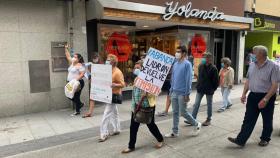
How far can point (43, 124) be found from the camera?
661 centimetres

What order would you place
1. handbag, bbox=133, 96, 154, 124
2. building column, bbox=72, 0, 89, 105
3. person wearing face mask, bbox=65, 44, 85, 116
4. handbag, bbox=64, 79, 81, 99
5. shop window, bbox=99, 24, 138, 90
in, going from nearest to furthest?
handbag, bbox=133, 96, 154, 124 < handbag, bbox=64, 79, 81, 99 < person wearing face mask, bbox=65, 44, 85, 116 < building column, bbox=72, 0, 89, 105 < shop window, bbox=99, 24, 138, 90

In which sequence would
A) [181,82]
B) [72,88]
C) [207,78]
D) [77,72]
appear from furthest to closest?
[77,72], [72,88], [207,78], [181,82]

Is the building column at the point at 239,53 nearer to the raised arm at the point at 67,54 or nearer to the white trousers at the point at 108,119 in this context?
the raised arm at the point at 67,54

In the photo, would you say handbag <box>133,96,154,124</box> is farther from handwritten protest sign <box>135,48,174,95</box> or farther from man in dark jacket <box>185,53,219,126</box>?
man in dark jacket <box>185,53,219,126</box>

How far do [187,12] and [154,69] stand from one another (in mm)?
5210

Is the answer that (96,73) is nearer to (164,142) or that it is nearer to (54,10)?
(164,142)

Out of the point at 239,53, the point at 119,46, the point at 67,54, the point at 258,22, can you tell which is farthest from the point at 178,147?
the point at 258,22

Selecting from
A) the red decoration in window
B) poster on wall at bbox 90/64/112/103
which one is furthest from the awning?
poster on wall at bbox 90/64/112/103

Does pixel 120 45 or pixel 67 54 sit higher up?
pixel 120 45

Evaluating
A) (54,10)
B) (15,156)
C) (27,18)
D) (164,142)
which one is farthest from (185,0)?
(15,156)

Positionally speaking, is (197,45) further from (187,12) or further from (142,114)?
(142,114)

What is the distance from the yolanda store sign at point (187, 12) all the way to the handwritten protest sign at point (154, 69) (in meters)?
4.26

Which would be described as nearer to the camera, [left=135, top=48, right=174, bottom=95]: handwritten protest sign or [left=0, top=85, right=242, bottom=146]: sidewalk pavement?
[left=135, top=48, right=174, bottom=95]: handwritten protest sign

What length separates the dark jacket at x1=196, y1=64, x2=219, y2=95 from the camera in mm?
6000
